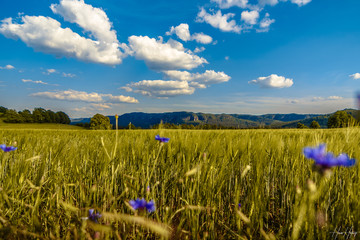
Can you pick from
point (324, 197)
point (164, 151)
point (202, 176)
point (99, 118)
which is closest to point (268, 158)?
point (324, 197)

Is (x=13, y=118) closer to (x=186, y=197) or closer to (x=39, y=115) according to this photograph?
(x=39, y=115)

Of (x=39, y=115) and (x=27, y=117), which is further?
(x=39, y=115)

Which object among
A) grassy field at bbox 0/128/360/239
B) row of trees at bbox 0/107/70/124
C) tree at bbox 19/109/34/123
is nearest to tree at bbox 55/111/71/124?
row of trees at bbox 0/107/70/124

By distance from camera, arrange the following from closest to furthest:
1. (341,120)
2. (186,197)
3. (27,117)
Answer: (186,197)
(341,120)
(27,117)

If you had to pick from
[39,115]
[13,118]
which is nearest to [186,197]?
[13,118]

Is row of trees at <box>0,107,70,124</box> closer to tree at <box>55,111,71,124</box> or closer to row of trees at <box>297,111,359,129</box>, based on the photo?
tree at <box>55,111,71,124</box>

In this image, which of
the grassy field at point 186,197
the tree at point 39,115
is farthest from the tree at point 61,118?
the grassy field at point 186,197

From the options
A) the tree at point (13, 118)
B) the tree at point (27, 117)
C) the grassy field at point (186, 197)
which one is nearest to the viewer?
the grassy field at point (186, 197)

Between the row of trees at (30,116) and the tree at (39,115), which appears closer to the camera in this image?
the row of trees at (30,116)

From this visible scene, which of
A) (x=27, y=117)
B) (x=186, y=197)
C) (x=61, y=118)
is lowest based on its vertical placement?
(x=186, y=197)

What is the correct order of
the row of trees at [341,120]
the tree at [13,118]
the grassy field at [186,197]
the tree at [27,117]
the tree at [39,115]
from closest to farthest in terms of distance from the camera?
the grassy field at [186,197], the row of trees at [341,120], the tree at [13,118], the tree at [27,117], the tree at [39,115]

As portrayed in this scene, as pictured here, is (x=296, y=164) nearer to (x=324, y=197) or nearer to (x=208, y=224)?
(x=324, y=197)

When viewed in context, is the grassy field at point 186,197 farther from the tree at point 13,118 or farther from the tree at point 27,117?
the tree at point 27,117

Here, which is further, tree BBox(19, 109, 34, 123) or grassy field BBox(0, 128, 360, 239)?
tree BBox(19, 109, 34, 123)
